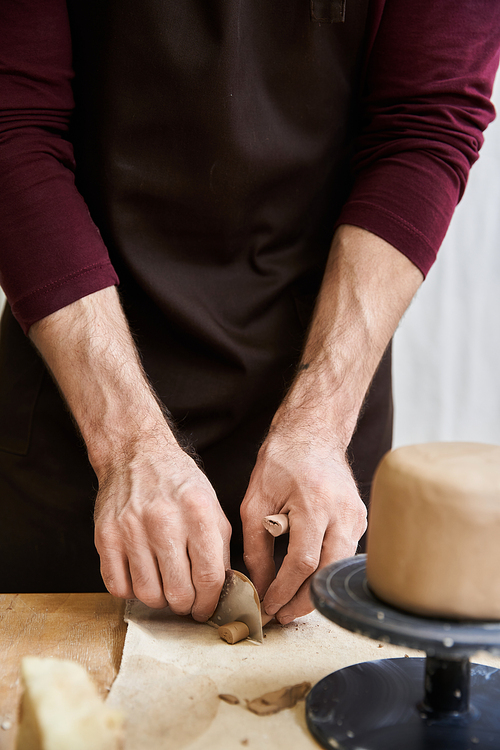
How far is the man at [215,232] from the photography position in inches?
38.3

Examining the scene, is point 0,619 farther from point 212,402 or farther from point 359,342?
point 359,342

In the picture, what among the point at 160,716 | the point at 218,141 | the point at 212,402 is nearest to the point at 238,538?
the point at 212,402

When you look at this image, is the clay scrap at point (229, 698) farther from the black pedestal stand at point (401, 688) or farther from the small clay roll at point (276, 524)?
the small clay roll at point (276, 524)

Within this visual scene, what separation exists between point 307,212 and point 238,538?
23.9 inches

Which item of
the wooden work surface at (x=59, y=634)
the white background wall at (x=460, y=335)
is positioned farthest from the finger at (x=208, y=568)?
the white background wall at (x=460, y=335)

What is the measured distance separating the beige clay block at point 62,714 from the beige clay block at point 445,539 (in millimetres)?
268

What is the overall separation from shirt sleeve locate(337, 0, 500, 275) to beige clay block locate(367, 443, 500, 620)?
0.63 meters

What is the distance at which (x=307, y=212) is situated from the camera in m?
1.20

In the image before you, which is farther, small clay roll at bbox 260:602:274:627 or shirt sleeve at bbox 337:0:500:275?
shirt sleeve at bbox 337:0:500:275

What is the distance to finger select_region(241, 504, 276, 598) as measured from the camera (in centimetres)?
86

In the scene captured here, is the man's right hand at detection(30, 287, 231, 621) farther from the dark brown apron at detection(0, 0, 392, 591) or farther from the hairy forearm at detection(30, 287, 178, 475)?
the dark brown apron at detection(0, 0, 392, 591)

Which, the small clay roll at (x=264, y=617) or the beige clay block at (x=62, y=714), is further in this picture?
the small clay roll at (x=264, y=617)

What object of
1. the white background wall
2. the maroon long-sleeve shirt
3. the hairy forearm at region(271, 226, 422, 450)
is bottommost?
the white background wall

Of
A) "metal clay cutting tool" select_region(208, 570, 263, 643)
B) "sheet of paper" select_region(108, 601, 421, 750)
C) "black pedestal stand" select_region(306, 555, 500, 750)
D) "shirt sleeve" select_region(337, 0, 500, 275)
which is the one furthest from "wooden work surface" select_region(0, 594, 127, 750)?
"shirt sleeve" select_region(337, 0, 500, 275)
